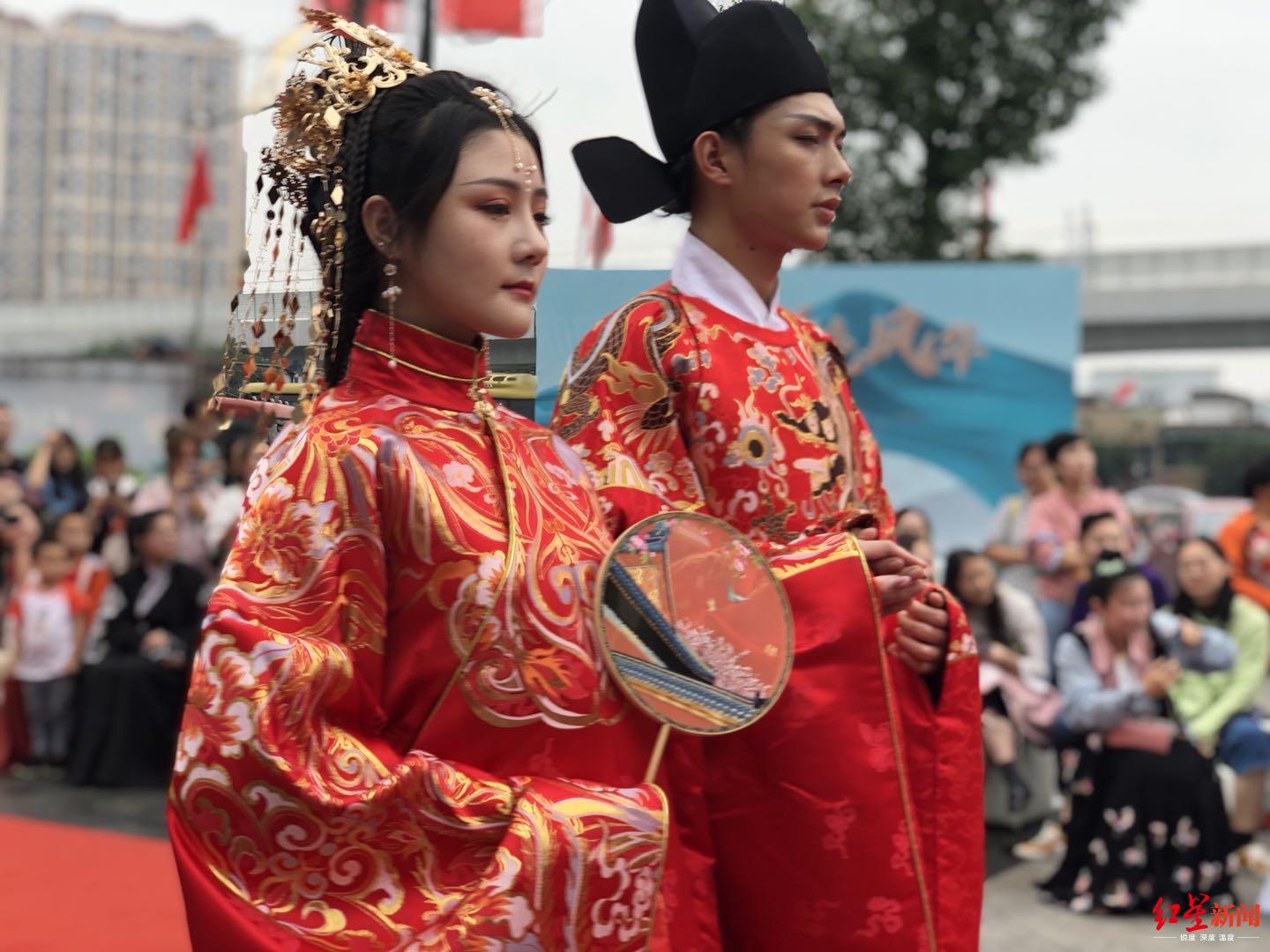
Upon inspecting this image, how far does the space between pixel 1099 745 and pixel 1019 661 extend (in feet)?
2.15

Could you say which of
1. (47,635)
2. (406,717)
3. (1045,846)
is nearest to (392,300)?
(406,717)

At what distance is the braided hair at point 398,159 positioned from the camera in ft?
5.24

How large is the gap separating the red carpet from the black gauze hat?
2364mm

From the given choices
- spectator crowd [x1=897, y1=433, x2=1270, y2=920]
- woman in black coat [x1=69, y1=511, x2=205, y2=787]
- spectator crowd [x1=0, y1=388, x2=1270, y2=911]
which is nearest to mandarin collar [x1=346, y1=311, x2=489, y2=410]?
spectator crowd [x1=0, y1=388, x2=1270, y2=911]

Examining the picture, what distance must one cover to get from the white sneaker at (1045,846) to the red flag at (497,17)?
3.20 meters

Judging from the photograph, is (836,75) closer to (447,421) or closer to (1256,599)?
(1256,599)

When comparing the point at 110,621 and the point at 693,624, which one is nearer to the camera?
the point at 693,624

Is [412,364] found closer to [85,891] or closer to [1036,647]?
[85,891]

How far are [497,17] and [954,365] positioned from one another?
19.8 ft

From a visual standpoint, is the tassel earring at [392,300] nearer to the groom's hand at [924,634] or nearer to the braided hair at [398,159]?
the braided hair at [398,159]

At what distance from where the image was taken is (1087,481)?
5.73 m

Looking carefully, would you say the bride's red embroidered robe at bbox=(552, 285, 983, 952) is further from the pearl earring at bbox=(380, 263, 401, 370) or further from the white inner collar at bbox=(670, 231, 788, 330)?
the pearl earring at bbox=(380, 263, 401, 370)

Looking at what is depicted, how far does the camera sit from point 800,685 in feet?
5.85

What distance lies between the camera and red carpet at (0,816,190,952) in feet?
12.4
